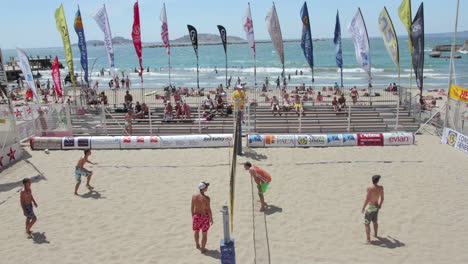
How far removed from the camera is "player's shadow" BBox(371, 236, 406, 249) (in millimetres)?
6840

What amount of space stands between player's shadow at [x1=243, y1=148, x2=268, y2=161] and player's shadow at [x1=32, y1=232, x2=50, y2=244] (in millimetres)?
6439

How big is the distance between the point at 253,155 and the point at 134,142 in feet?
14.1

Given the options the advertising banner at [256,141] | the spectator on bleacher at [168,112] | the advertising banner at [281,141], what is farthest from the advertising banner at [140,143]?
the advertising banner at [281,141]

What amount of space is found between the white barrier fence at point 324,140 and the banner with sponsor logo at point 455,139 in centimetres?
123

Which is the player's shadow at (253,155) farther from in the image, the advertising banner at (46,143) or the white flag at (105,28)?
the white flag at (105,28)

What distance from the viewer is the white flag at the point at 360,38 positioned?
→ 48.8ft

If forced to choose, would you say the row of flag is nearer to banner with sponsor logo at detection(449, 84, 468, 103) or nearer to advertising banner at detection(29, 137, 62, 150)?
banner with sponsor logo at detection(449, 84, 468, 103)

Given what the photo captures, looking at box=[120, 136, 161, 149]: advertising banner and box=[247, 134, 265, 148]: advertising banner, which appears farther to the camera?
box=[120, 136, 161, 149]: advertising banner

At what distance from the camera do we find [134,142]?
13.5 meters

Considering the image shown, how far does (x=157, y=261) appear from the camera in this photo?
21.3ft

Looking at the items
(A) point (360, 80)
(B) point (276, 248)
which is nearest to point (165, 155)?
(B) point (276, 248)

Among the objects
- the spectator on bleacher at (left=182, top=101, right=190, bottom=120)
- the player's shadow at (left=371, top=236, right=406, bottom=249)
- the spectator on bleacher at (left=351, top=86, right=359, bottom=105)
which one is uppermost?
the spectator on bleacher at (left=351, top=86, right=359, bottom=105)

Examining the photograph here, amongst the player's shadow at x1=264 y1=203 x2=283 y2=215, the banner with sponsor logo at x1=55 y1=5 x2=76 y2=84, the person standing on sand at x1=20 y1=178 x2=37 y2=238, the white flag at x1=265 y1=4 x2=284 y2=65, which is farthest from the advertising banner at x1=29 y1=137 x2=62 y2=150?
the white flag at x1=265 y1=4 x2=284 y2=65

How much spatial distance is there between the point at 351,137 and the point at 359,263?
7.51 metres
